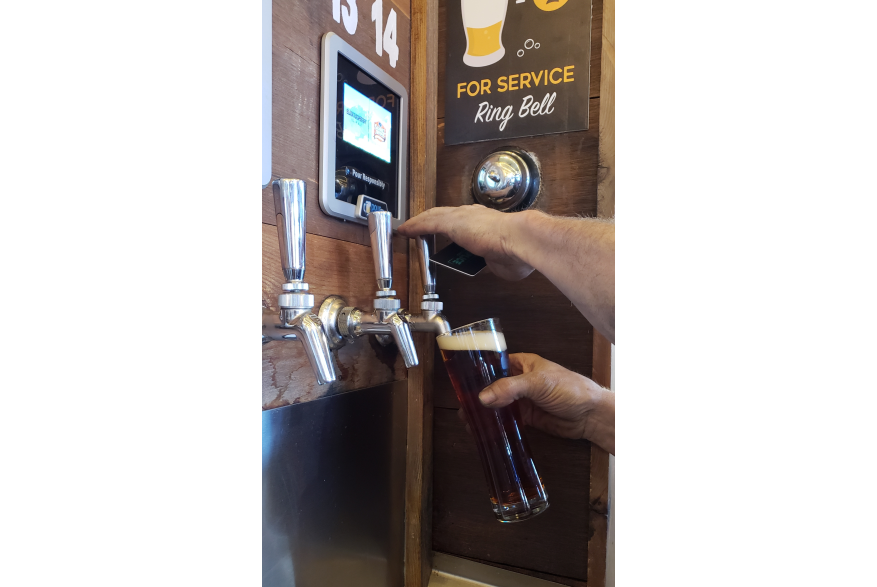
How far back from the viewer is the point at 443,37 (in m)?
1.20

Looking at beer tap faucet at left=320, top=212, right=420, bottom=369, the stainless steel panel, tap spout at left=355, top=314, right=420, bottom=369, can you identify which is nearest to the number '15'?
beer tap faucet at left=320, top=212, right=420, bottom=369

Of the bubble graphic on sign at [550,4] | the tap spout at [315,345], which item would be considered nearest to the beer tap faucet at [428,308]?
the tap spout at [315,345]

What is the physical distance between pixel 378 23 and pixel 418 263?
487mm

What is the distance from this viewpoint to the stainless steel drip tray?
1.14 metres

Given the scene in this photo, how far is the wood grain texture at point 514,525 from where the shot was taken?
110 centimetres

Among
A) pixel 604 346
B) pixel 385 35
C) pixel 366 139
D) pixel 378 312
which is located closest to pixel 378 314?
pixel 378 312

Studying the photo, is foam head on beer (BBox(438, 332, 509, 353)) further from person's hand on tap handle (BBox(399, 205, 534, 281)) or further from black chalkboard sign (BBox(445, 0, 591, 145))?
black chalkboard sign (BBox(445, 0, 591, 145))

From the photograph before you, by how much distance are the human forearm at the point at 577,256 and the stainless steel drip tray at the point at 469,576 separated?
0.63 m

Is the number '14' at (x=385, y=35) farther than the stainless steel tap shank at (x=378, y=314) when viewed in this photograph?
Yes

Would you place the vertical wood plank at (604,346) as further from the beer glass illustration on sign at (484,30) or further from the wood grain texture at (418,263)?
the wood grain texture at (418,263)

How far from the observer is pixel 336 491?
92 centimetres

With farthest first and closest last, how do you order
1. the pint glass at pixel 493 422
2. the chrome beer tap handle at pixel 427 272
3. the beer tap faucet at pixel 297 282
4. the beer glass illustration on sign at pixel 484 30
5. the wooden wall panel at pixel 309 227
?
the beer glass illustration on sign at pixel 484 30
the chrome beer tap handle at pixel 427 272
the pint glass at pixel 493 422
the wooden wall panel at pixel 309 227
the beer tap faucet at pixel 297 282
